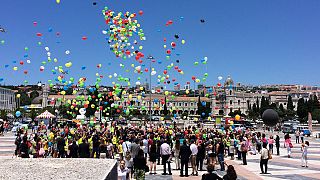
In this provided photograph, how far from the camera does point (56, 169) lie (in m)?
7.78

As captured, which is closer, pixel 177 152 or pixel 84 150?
pixel 84 150

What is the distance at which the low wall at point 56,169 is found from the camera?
700 centimetres

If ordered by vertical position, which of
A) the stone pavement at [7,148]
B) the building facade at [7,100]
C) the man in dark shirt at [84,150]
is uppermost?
the building facade at [7,100]

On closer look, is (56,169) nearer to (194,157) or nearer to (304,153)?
(194,157)

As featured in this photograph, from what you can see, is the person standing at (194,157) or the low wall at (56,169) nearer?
the low wall at (56,169)

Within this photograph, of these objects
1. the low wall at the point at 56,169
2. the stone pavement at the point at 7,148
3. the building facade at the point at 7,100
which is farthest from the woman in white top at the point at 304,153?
the building facade at the point at 7,100

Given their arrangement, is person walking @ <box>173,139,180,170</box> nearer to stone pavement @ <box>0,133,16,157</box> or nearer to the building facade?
stone pavement @ <box>0,133,16,157</box>

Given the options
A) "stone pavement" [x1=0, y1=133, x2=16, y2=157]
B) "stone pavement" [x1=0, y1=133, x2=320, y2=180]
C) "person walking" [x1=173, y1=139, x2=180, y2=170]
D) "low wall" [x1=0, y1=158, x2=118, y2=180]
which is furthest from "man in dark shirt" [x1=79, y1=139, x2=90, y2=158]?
"stone pavement" [x1=0, y1=133, x2=16, y2=157]

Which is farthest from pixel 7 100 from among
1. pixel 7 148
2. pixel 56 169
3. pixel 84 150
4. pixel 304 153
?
pixel 56 169

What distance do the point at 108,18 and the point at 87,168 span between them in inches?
536

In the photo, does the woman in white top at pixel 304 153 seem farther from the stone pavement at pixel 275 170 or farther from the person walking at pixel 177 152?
the person walking at pixel 177 152

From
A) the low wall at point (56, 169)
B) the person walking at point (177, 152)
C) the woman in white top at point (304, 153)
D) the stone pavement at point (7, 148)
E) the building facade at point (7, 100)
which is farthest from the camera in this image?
the building facade at point (7, 100)

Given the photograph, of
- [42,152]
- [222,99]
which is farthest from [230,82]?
[42,152]

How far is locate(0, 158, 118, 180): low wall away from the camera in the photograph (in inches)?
275
